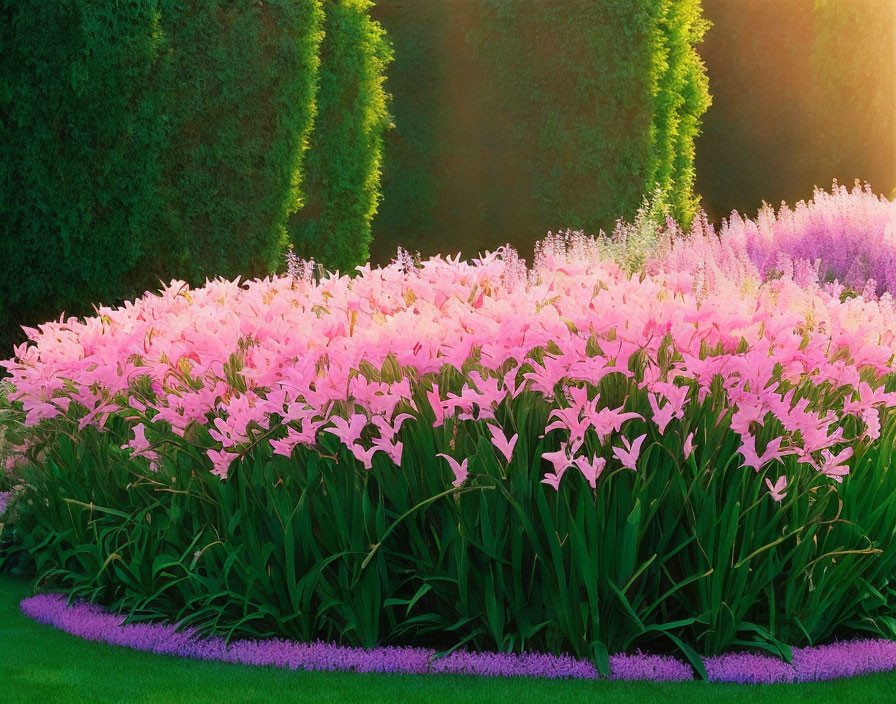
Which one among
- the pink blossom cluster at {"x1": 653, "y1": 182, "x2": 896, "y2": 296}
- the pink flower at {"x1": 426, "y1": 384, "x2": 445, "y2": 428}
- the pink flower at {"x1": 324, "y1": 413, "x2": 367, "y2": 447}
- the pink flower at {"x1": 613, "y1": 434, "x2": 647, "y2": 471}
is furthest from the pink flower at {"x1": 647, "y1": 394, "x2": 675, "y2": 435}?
the pink blossom cluster at {"x1": 653, "y1": 182, "x2": 896, "y2": 296}

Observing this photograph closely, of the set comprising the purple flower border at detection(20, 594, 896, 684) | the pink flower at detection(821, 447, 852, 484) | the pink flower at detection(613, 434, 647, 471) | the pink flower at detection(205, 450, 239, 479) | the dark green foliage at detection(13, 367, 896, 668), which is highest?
the pink flower at detection(613, 434, 647, 471)

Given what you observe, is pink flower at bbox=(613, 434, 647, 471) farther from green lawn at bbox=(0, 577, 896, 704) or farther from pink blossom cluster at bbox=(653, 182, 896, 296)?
pink blossom cluster at bbox=(653, 182, 896, 296)

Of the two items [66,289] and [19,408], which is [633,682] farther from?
[66,289]

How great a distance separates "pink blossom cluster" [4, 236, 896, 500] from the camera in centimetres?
365

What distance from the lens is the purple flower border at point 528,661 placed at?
3.55 m

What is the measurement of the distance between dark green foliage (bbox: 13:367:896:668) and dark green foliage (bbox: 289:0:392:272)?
26.0ft

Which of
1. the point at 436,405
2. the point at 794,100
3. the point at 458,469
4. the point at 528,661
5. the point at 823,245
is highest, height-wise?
the point at 436,405

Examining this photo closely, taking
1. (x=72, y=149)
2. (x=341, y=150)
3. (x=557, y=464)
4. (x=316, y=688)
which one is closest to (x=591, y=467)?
(x=557, y=464)

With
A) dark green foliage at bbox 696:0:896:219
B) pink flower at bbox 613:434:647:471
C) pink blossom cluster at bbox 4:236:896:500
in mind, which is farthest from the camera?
dark green foliage at bbox 696:0:896:219

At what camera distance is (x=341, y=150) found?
12.0 meters

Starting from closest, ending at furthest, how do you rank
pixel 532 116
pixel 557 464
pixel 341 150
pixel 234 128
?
pixel 557 464 → pixel 234 128 → pixel 341 150 → pixel 532 116

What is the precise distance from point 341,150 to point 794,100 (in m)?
12.1

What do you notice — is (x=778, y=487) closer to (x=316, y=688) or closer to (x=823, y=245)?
(x=316, y=688)

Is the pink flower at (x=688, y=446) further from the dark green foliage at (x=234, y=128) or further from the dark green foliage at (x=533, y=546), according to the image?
the dark green foliage at (x=234, y=128)
